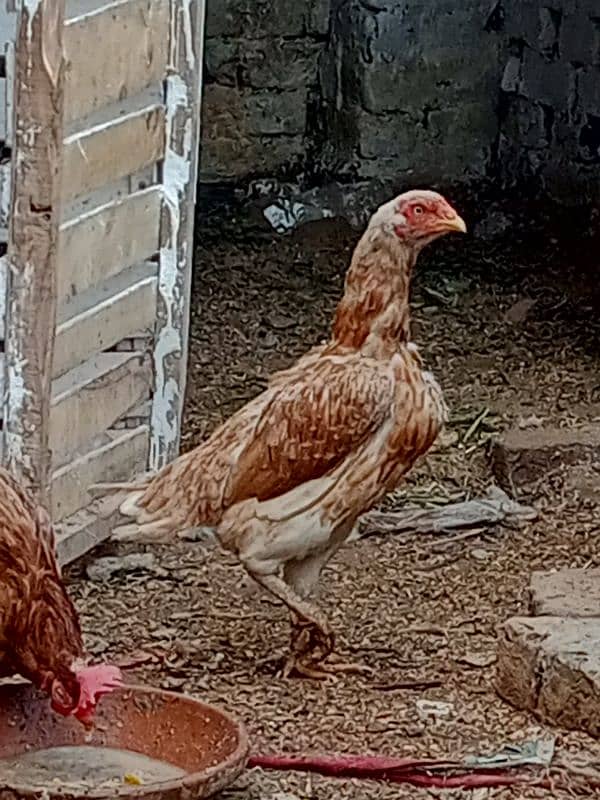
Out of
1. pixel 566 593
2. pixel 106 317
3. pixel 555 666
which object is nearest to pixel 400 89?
pixel 106 317

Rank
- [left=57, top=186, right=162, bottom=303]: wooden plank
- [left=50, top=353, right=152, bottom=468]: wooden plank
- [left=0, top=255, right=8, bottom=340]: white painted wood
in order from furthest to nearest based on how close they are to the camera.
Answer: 1. [left=50, top=353, right=152, bottom=468]: wooden plank
2. [left=57, top=186, right=162, bottom=303]: wooden plank
3. [left=0, top=255, right=8, bottom=340]: white painted wood

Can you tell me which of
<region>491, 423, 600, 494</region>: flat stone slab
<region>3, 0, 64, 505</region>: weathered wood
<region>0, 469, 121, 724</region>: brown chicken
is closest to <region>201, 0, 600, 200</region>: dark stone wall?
<region>491, 423, 600, 494</region>: flat stone slab

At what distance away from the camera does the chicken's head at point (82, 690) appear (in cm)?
365

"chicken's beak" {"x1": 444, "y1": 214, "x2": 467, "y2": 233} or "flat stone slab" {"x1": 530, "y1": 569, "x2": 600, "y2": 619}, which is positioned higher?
"chicken's beak" {"x1": 444, "y1": 214, "x2": 467, "y2": 233}

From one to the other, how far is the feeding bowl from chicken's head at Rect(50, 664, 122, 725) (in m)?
0.11

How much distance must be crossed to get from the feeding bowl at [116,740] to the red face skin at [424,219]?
121cm

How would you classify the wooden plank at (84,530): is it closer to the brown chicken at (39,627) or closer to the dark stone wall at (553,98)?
the brown chicken at (39,627)

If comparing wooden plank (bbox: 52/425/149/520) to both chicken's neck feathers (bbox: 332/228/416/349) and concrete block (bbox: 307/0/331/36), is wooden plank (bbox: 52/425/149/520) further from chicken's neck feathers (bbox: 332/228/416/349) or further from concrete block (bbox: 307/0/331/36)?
concrete block (bbox: 307/0/331/36)

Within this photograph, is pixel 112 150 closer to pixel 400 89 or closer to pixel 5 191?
pixel 5 191

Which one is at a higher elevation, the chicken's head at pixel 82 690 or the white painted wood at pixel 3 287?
the white painted wood at pixel 3 287

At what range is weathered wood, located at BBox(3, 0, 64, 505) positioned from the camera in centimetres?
443

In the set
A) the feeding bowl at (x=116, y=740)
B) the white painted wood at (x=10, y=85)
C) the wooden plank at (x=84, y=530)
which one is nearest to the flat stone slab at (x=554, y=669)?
the feeding bowl at (x=116, y=740)

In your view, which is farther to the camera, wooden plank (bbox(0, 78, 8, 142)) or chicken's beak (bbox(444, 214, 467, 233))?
wooden plank (bbox(0, 78, 8, 142))

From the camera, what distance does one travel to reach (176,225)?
5324mm
